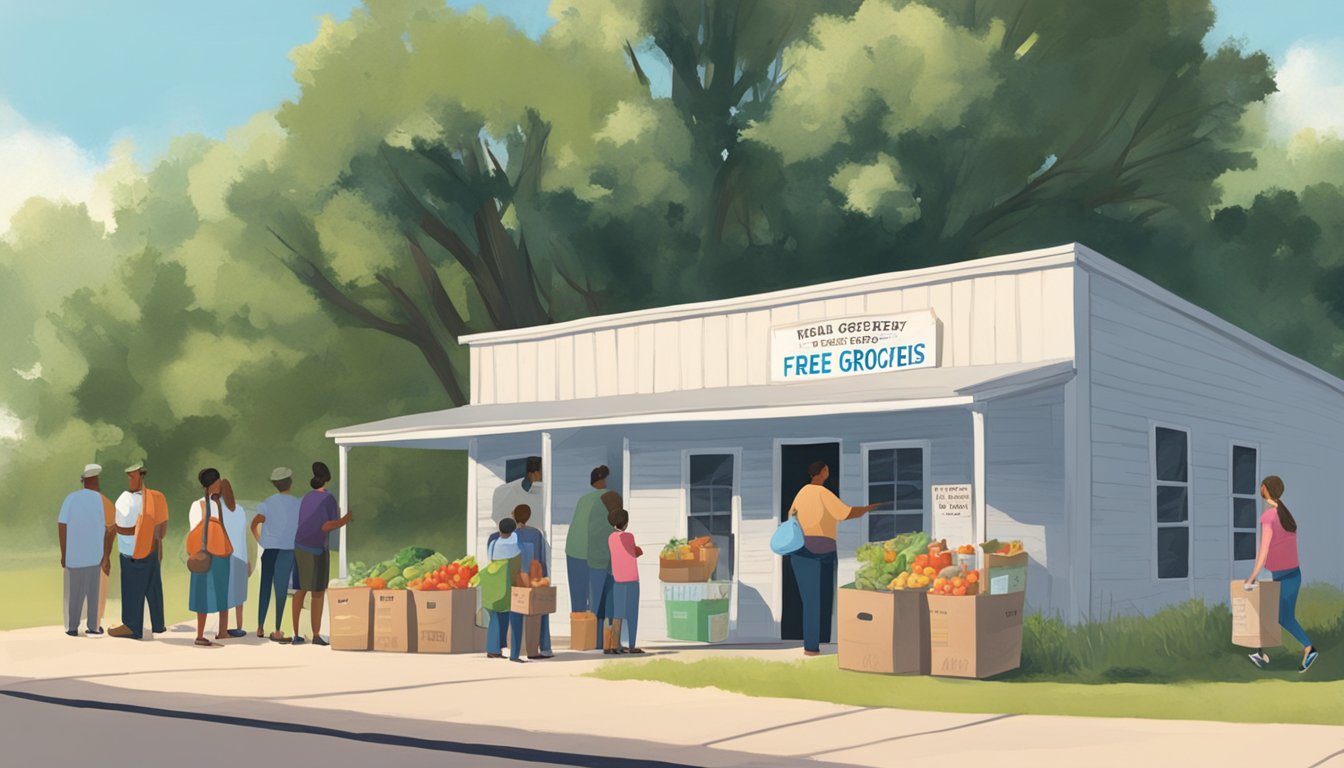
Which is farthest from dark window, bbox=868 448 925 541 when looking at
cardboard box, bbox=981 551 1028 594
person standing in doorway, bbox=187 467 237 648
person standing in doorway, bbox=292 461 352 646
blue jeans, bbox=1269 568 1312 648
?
person standing in doorway, bbox=187 467 237 648

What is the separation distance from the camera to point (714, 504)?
19797 mm

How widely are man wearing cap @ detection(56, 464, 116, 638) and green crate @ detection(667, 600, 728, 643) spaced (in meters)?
6.48

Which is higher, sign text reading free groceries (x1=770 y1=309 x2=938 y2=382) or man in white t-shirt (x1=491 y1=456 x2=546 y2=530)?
sign text reading free groceries (x1=770 y1=309 x2=938 y2=382)

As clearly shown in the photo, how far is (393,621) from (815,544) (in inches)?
187

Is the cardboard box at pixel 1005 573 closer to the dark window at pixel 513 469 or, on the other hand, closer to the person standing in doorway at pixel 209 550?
the person standing in doorway at pixel 209 550

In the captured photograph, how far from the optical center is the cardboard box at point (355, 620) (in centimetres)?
1802

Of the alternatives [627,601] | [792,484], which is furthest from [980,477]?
[792,484]

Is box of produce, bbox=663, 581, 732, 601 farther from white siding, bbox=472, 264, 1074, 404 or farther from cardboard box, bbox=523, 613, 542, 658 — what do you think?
white siding, bbox=472, 264, 1074, 404

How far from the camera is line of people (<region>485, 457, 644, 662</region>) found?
16.4 metres

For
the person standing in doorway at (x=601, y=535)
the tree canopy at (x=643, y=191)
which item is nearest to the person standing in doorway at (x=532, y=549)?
the person standing in doorway at (x=601, y=535)

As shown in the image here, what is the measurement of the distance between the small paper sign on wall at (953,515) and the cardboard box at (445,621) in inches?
197

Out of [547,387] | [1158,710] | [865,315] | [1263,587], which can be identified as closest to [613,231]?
[547,387]

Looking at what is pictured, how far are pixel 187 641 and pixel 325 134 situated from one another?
17.2 metres

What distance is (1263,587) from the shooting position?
600 inches
